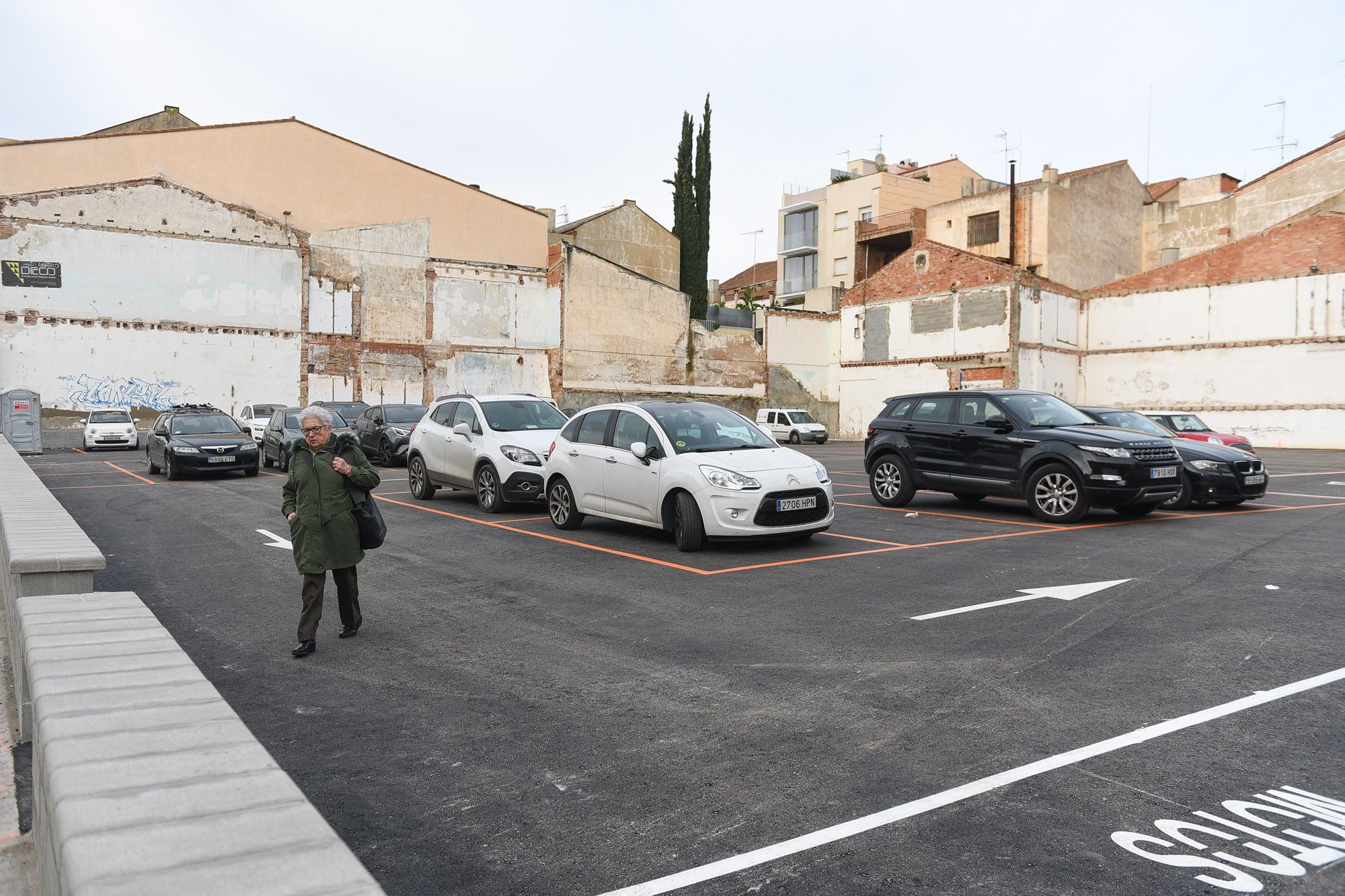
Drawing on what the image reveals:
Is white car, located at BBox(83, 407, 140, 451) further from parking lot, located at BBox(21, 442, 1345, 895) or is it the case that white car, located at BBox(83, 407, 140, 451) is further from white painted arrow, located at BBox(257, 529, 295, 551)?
parking lot, located at BBox(21, 442, 1345, 895)

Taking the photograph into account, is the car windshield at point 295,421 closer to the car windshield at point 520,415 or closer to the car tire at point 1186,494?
the car windshield at point 520,415

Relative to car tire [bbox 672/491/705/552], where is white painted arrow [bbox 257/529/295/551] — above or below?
below

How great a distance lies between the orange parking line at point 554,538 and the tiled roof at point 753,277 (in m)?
74.9

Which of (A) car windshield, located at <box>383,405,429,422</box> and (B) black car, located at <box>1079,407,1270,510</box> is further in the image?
(A) car windshield, located at <box>383,405,429,422</box>

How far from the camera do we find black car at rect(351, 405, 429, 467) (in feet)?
81.8

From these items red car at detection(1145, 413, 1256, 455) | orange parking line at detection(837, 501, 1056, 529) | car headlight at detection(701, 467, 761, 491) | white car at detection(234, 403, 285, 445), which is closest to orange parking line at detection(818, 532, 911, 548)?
car headlight at detection(701, 467, 761, 491)

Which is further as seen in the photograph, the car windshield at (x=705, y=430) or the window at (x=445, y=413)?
the window at (x=445, y=413)

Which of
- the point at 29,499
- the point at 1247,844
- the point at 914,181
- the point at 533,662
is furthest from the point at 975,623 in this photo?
the point at 914,181

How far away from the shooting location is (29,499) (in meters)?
7.94

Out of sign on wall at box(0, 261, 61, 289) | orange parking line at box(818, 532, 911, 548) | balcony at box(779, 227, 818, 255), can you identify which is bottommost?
orange parking line at box(818, 532, 911, 548)

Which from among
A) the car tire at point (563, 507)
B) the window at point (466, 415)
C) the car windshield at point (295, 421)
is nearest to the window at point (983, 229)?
the car windshield at point (295, 421)

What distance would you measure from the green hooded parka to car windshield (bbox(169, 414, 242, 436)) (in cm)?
1693

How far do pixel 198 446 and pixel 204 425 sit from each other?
1.48 metres

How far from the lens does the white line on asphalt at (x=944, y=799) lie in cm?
340
